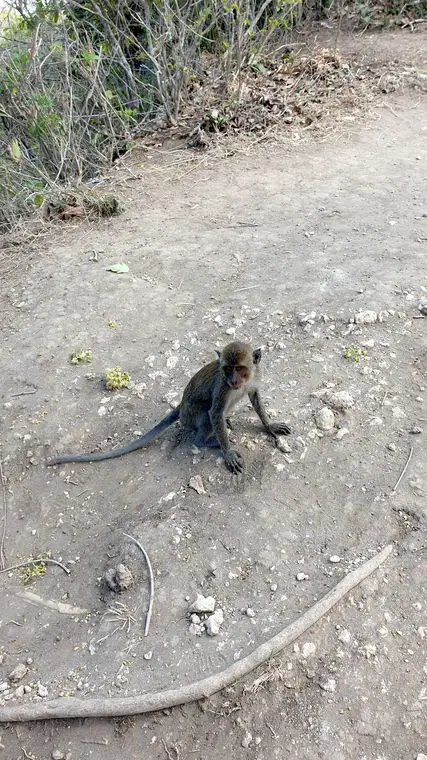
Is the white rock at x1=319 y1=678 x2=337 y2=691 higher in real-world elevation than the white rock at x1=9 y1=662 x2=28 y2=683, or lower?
higher

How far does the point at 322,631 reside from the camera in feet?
10.7

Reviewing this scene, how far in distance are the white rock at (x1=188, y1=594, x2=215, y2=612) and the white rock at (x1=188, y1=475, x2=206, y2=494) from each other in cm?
82

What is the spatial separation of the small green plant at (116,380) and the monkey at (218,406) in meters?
0.73

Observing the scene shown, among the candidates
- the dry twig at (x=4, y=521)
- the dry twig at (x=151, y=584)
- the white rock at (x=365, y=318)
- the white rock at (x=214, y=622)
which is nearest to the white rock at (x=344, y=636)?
the white rock at (x=214, y=622)

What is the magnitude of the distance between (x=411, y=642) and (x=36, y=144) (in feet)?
27.3

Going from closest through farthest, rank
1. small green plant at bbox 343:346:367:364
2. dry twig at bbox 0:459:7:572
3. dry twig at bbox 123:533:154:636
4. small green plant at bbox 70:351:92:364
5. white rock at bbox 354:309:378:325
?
dry twig at bbox 123:533:154:636 → dry twig at bbox 0:459:7:572 → small green plant at bbox 343:346:367:364 → white rock at bbox 354:309:378:325 → small green plant at bbox 70:351:92:364

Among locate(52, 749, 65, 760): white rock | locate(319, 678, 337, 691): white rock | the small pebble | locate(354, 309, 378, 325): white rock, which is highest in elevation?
locate(354, 309, 378, 325): white rock

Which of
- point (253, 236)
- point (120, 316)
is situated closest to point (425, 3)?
point (253, 236)

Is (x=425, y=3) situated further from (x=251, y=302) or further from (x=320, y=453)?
(x=320, y=453)

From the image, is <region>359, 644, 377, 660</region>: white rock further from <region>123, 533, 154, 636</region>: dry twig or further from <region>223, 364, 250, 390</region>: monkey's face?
<region>223, 364, 250, 390</region>: monkey's face

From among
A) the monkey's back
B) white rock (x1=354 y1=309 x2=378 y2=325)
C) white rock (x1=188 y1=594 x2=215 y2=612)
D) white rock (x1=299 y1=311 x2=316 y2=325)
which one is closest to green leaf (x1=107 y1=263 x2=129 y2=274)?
white rock (x1=299 y1=311 x2=316 y2=325)

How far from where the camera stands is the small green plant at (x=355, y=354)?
486 cm

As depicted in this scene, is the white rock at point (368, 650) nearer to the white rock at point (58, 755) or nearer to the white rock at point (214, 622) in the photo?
the white rock at point (214, 622)

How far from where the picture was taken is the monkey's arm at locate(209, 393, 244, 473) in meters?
4.09
